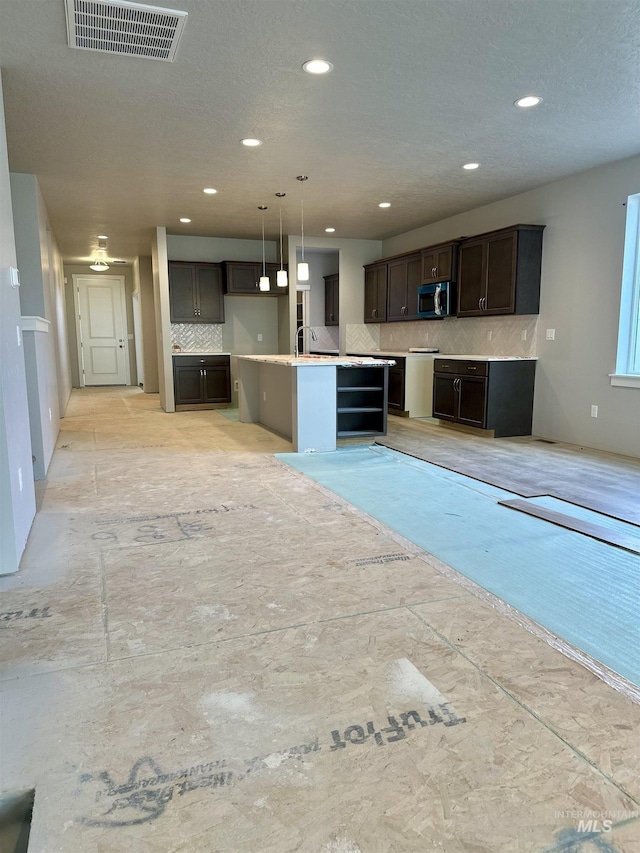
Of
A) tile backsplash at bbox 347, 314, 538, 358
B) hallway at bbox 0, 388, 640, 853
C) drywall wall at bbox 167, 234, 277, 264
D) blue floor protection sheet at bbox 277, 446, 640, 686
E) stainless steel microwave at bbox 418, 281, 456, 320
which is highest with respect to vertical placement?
drywall wall at bbox 167, 234, 277, 264

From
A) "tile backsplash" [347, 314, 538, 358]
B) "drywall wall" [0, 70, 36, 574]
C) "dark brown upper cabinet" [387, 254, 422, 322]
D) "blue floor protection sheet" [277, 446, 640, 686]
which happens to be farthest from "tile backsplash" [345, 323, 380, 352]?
"drywall wall" [0, 70, 36, 574]

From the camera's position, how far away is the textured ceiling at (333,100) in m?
2.85

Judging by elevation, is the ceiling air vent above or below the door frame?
above

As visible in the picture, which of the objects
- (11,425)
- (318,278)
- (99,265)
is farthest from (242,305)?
(11,425)

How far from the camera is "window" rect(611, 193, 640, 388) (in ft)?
16.5

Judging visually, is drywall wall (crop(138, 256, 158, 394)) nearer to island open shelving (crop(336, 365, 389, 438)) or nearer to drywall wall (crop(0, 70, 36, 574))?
island open shelving (crop(336, 365, 389, 438))

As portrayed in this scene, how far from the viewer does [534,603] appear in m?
2.30

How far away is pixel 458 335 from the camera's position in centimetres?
743

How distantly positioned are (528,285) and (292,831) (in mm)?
5824

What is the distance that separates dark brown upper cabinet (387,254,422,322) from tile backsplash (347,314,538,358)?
31 centimetres

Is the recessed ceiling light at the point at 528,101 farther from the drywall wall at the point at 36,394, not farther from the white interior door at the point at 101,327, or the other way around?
the white interior door at the point at 101,327

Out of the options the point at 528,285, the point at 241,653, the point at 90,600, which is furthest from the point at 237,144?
the point at 241,653

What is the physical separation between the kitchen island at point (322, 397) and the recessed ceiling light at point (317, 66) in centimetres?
236

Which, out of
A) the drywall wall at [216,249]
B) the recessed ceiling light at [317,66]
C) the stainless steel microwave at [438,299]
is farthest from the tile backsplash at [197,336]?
the recessed ceiling light at [317,66]
